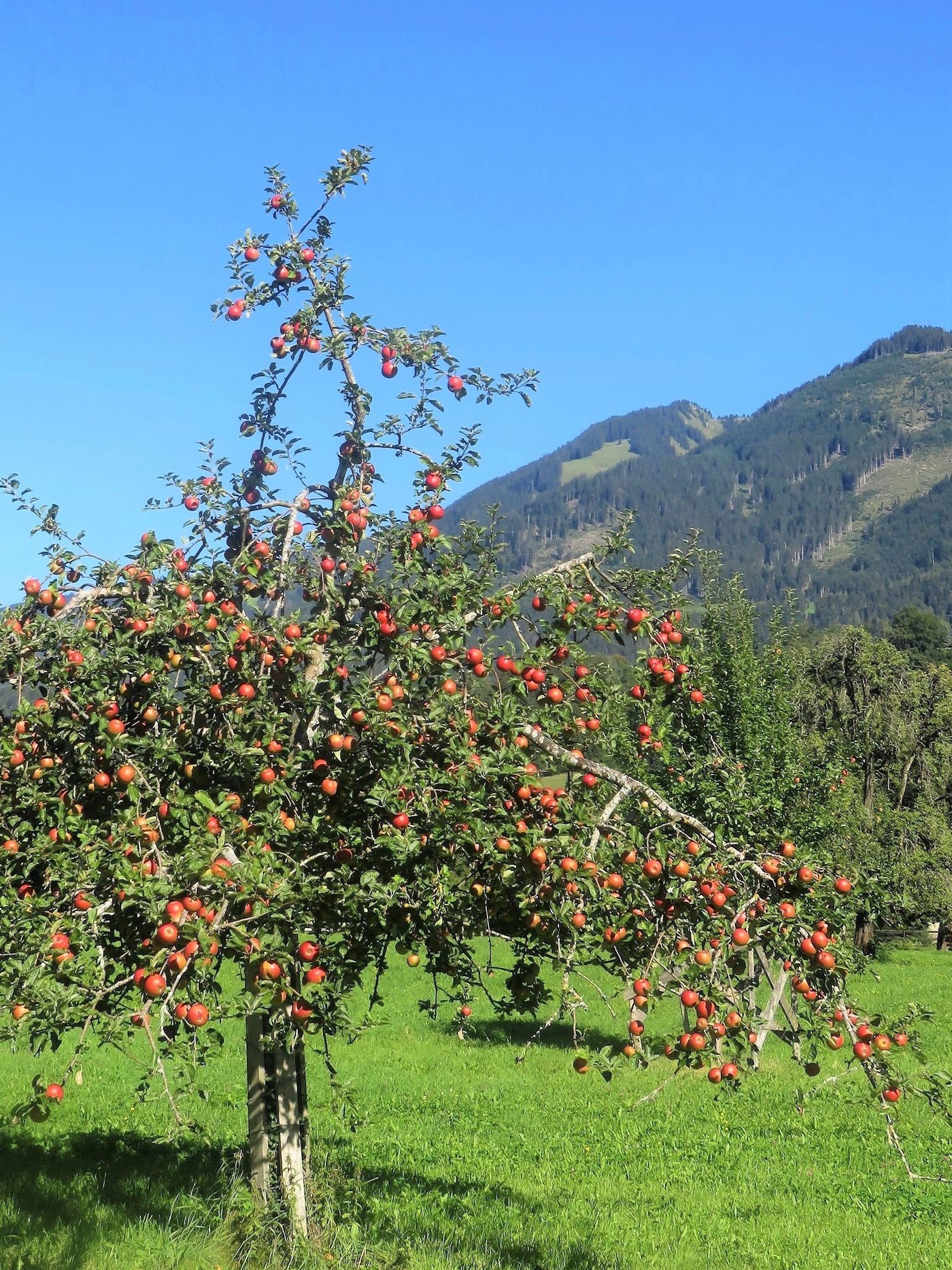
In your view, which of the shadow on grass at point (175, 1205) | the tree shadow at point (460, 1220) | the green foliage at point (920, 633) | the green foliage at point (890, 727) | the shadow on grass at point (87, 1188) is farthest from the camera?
the green foliage at point (920, 633)

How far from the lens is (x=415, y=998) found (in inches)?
1059

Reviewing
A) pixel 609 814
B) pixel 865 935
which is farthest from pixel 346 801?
pixel 865 935

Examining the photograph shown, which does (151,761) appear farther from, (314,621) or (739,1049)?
(739,1049)

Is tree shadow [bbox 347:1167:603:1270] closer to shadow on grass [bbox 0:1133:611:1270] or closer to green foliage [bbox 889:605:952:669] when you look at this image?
shadow on grass [bbox 0:1133:611:1270]

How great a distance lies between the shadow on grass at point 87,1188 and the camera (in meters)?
7.48

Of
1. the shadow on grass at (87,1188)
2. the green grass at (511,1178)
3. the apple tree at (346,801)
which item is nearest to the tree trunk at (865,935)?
the green grass at (511,1178)

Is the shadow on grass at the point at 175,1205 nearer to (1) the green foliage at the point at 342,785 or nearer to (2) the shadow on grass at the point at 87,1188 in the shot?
(2) the shadow on grass at the point at 87,1188

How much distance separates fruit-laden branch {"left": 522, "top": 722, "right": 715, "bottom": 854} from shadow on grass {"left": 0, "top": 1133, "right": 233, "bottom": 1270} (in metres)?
3.59

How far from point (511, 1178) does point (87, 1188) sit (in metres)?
4.36

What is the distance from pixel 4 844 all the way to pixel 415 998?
22.2 metres

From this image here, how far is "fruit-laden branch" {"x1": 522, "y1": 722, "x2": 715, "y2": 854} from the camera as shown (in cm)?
616

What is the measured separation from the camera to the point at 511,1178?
1109 cm

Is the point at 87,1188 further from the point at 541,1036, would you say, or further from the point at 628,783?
the point at 541,1036

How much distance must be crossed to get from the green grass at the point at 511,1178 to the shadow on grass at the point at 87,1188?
3cm
